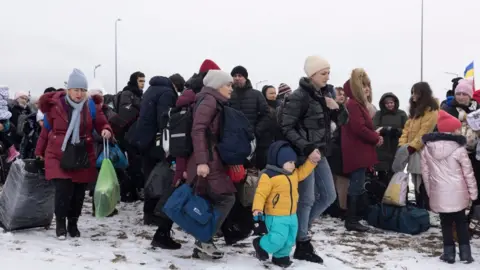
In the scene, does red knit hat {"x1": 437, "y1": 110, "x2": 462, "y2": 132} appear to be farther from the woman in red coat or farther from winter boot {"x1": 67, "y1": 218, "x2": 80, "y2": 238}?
winter boot {"x1": 67, "y1": 218, "x2": 80, "y2": 238}

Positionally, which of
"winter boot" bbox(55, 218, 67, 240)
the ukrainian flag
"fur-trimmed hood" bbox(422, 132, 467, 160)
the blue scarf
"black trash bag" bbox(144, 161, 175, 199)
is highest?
the ukrainian flag

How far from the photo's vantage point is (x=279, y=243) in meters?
4.43

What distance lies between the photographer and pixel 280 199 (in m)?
4.48

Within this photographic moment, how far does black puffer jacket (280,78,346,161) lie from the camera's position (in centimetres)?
474

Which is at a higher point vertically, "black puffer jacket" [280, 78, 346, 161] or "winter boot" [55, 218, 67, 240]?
"black puffer jacket" [280, 78, 346, 161]

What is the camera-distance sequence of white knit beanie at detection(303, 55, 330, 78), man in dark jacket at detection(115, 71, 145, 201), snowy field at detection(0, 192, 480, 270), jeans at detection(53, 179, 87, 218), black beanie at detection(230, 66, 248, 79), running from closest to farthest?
snowy field at detection(0, 192, 480, 270) < white knit beanie at detection(303, 55, 330, 78) < jeans at detection(53, 179, 87, 218) < black beanie at detection(230, 66, 248, 79) < man in dark jacket at detection(115, 71, 145, 201)

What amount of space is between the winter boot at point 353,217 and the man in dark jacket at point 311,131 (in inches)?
58.7

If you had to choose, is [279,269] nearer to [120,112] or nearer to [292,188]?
[292,188]

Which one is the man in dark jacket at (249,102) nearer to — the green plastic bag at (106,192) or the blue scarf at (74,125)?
the green plastic bag at (106,192)

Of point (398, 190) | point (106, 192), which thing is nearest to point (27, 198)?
point (106, 192)

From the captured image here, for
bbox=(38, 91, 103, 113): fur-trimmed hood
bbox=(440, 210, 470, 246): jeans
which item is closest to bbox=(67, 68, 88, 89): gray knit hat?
bbox=(38, 91, 103, 113): fur-trimmed hood

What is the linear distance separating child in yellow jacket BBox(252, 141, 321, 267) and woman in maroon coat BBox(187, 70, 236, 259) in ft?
1.26

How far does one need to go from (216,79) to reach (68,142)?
177 centimetres

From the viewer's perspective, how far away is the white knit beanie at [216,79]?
15.3ft
